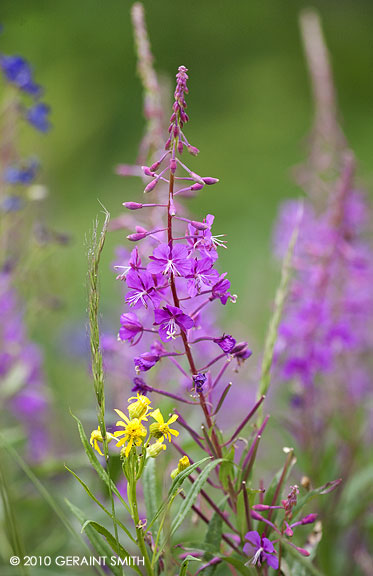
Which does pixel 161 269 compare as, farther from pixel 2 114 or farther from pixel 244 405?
pixel 244 405

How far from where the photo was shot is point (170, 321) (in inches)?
19.9

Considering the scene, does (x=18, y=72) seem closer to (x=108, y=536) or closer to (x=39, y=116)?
(x=39, y=116)

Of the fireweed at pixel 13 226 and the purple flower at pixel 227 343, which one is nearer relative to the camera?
the purple flower at pixel 227 343

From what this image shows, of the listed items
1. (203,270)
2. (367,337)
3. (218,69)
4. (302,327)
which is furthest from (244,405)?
(218,69)

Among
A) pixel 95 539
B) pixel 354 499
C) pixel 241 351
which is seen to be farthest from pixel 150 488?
pixel 354 499

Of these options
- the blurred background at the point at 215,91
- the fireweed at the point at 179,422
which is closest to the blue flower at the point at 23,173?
the fireweed at the point at 179,422

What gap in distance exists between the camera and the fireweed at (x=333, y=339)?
1.00 m

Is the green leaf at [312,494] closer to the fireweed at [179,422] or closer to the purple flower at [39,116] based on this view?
the fireweed at [179,422]

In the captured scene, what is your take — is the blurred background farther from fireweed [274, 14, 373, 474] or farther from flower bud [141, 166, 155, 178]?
flower bud [141, 166, 155, 178]

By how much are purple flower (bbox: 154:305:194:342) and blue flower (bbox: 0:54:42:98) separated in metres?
0.71

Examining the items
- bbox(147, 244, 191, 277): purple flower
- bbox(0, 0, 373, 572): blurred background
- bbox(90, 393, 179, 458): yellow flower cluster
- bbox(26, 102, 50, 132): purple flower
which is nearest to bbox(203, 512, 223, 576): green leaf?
bbox(90, 393, 179, 458): yellow flower cluster

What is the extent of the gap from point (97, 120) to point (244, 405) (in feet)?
9.34

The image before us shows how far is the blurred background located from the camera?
3805mm

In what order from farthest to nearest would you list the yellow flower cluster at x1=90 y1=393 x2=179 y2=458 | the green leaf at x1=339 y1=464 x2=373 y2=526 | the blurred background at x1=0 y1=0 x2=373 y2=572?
the blurred background at x1=0 y1=0 x2=373 y2=572 → the green leaf at x1=339 y1=464 x2=373 y2=526 → the yellow flower cluster at x1=90 y1=393 x2=179 y2=458
